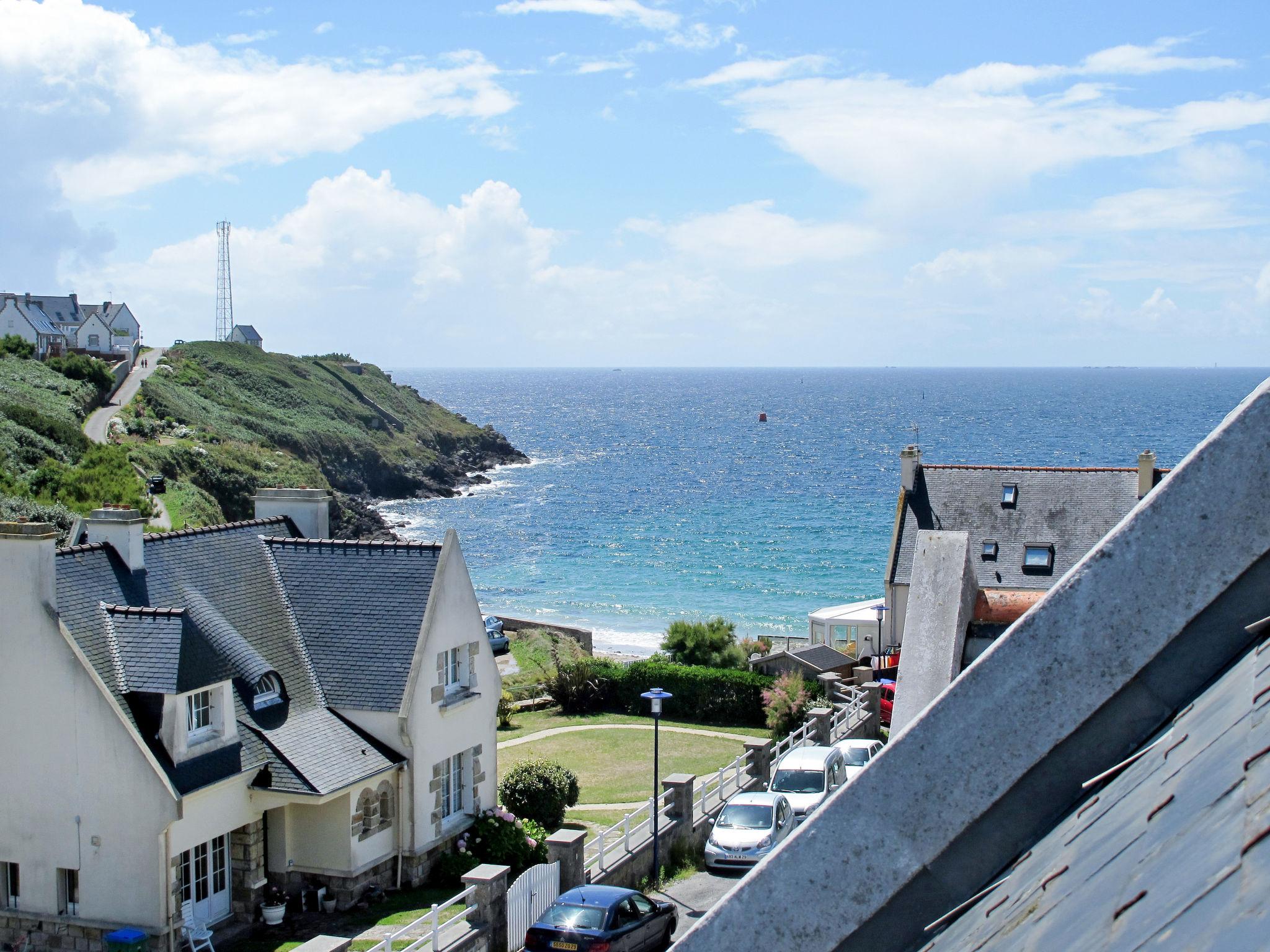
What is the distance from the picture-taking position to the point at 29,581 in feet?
65.7

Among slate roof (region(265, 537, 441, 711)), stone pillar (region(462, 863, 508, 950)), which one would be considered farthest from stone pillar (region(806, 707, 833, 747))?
stone pillar (region(462, 863, 508, 950))

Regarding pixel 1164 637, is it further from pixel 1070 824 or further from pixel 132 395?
pixel 132 395

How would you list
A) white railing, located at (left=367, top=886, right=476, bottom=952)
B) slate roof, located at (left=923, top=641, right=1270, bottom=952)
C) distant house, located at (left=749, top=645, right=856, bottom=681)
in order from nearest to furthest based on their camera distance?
slate roof, located at (left=923, top=641, right=1270, bottom=952) → white railing, located at (left=367, top=886, right=476, bottom=952) → distant house, located at (left=749, top=645, right=856, bottom=681)

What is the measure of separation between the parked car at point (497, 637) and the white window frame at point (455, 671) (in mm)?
22305

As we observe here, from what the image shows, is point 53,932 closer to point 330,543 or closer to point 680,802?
point 330,543

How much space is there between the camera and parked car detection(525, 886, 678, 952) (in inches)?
725

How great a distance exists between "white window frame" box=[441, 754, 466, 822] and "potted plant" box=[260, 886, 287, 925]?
380 centimetres

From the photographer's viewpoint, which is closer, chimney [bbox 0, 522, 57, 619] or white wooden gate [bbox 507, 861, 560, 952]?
white wooden gate [bbox 507, 861, 560, 952]

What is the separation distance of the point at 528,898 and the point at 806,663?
22680 millimetres

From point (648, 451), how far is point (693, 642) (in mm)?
139423

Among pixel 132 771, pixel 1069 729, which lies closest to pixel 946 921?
pixel 1069 729

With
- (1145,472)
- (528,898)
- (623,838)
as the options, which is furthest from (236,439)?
(528,898)

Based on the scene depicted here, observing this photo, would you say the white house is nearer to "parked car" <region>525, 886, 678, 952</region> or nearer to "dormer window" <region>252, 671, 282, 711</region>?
"dormer window" <region>252, 671, 282, 711</region>

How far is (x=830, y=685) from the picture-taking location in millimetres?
39344
